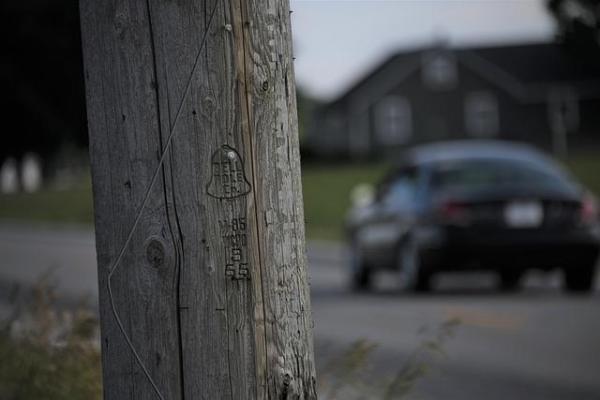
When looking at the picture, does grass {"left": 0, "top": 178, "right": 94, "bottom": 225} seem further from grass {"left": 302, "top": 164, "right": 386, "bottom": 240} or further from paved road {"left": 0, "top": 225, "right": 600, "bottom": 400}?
paved road {"left": 0, "top": 225, "right": 600, "bottom": 400}

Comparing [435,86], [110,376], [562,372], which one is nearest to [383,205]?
[562,372]

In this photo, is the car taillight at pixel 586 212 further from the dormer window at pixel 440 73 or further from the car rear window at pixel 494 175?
the dormer window at pixel 440 73

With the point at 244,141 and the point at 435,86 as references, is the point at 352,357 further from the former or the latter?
the point at 435,86

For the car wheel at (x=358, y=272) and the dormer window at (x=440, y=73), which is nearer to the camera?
the car wheel at (x=358, y=272)

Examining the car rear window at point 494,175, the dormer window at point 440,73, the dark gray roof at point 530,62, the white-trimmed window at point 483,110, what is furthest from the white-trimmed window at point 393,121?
the car rear window at point 494,175

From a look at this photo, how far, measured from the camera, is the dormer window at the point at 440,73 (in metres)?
64.5

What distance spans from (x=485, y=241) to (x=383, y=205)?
2143mm

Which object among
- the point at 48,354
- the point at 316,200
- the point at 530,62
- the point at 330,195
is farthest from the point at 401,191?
the point at 530,62

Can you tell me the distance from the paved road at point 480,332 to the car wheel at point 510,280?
0.17m

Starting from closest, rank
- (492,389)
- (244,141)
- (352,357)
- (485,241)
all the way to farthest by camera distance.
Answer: (244,141) → (352,357) → (492,389) → (485,241)

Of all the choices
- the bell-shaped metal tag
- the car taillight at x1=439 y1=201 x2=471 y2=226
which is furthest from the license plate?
the bell-shaped metal tag

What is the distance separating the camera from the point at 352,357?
5066 mm

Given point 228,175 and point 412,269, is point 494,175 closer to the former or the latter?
point 412,269

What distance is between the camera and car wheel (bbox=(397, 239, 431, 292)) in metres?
12.9
